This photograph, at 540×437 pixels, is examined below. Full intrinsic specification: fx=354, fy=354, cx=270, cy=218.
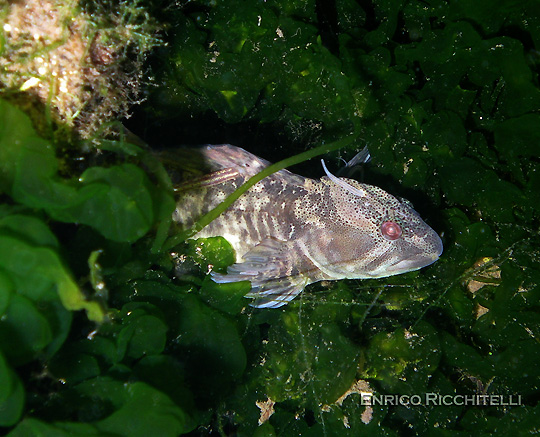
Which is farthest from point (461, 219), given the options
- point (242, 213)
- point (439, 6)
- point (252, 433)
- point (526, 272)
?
point (252, 433)

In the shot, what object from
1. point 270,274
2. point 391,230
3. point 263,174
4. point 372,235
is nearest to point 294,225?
point 270,274

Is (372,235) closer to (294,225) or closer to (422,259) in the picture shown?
(422,259)

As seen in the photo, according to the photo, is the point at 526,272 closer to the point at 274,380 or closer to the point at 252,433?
the point at 274,380

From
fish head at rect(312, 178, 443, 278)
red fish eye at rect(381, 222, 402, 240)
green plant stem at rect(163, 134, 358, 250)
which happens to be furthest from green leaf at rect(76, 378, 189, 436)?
red fish eye at rect(381, 222, 402, 240)

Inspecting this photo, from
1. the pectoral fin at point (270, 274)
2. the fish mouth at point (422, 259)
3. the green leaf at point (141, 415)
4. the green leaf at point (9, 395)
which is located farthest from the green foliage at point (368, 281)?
the green leaf at point (9, 395)

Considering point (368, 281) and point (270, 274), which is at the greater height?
point (270, 274)

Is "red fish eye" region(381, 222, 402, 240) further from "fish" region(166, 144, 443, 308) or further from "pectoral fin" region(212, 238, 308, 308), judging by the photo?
"pectoral fin" region(212, 238, 308, 308)
